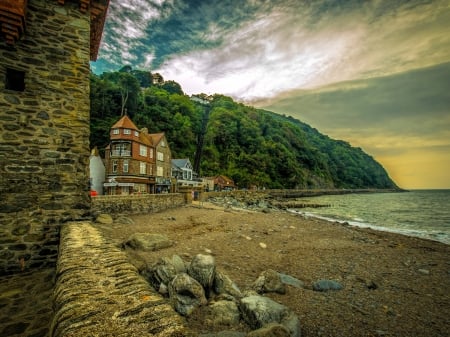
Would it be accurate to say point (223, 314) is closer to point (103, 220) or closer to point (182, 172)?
point (103, 220)

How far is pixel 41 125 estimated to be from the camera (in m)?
4.96

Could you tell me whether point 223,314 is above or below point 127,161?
below

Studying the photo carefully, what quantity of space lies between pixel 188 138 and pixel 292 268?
200 feet

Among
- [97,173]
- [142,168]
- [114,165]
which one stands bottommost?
[97,173]

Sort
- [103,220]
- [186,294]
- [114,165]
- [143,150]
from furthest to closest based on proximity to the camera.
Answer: [143,150] → [114,165] → [103,220] → [186,294]

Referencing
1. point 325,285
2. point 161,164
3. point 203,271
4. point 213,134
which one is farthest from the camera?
point 213,134

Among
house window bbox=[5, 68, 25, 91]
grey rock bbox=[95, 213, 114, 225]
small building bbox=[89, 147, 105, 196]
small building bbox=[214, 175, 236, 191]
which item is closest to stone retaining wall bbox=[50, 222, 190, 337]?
house window bbox=[5, 68, 25, 91]

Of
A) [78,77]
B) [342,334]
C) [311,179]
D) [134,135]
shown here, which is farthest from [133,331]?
→ [311,179]

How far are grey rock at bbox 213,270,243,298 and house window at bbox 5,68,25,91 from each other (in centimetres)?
616

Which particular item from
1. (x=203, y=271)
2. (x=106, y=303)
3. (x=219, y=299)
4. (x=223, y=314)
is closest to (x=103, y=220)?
(x=203, y=271)

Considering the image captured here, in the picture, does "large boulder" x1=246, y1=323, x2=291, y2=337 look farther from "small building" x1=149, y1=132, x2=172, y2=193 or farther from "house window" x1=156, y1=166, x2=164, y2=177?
"house window" x1=156, y1=166, x2=164, y2=177

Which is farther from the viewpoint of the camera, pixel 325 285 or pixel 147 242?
pixel 147 242

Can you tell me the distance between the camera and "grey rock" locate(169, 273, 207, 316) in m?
4.09

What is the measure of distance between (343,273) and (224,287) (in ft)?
15.1
